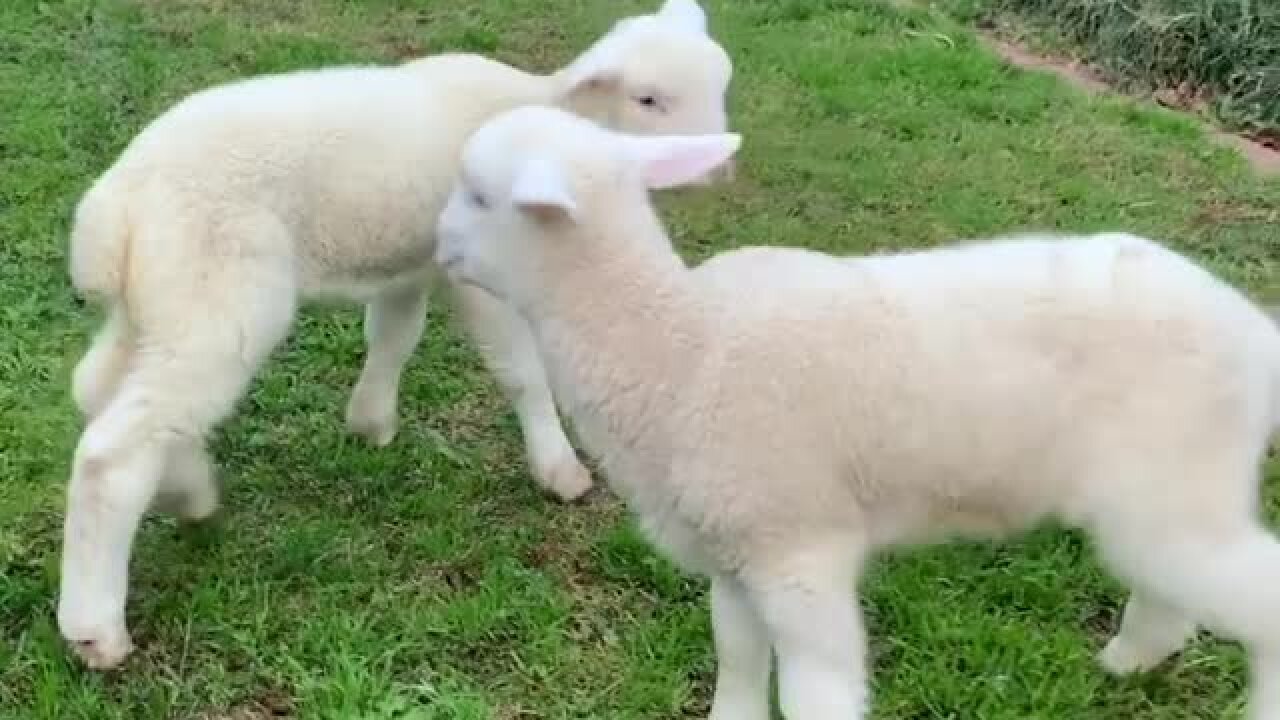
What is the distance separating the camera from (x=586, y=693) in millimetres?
4262

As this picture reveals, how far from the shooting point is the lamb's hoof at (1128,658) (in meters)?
4.25

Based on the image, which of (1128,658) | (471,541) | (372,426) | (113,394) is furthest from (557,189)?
(372,426)

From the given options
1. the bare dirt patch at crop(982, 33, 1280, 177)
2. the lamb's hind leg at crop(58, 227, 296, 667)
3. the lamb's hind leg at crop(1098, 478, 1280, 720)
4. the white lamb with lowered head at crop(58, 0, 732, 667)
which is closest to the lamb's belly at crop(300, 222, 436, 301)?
the white lamb with lowered head at crop(58, 0, 732, 667)

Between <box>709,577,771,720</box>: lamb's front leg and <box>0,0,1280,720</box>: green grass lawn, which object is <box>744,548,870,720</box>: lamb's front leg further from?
<box>0,0,1280,720</box>: green grass lawn

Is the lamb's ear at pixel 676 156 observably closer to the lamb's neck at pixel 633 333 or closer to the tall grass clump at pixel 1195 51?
the lamb's neck at pixel 633 333

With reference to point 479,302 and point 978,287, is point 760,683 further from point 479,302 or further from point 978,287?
point 479,302

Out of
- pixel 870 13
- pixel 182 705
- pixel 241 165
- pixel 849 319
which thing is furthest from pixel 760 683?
pixel 870 13

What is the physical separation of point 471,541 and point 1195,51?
5.60 m

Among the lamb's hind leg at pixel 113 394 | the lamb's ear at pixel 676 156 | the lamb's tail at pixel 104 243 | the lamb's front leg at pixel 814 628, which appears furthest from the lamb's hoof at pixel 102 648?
the lamb's ear at pixel 676 156

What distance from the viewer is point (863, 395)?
11.9 feet

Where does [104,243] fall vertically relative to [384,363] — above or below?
above

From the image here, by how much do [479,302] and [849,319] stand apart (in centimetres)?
149

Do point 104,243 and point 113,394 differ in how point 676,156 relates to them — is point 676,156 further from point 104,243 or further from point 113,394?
point 113,394

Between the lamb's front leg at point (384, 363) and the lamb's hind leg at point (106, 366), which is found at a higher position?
the lamb's hind leg at point (106, 366)
